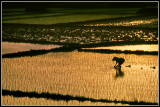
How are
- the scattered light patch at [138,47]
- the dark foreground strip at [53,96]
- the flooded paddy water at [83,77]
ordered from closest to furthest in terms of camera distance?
the dark foreground strip at [53,96]
the flooded paddy water at [83,77]
the scattered light patch at [138,47]

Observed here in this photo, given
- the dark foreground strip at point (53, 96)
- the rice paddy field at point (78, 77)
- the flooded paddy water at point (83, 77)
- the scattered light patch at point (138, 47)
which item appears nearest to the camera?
the dark foreground strip at point (53, 96)

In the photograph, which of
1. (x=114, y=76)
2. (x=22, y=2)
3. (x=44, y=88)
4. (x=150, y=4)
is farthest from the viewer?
(x=22, y=2)

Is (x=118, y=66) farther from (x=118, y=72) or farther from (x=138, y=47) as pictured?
(x=138, y=47)

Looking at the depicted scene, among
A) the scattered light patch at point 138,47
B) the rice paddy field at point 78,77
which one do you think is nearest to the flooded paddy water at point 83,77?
the rice paddy field at point 78,77

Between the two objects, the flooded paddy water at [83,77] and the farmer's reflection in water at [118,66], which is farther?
the farmer's reflection in water at [118,66]

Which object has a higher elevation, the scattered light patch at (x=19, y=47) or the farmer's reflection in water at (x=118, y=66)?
the scattered light patch at (x=19, y=47)

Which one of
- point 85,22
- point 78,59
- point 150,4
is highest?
point 150,4

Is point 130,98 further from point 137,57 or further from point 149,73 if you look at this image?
point 137,57

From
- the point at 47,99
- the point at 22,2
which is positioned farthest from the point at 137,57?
the point at 22,2

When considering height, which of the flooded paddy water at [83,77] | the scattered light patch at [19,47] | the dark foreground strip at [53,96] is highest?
the scattered light patch at [19,47]

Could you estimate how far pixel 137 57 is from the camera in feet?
22.9

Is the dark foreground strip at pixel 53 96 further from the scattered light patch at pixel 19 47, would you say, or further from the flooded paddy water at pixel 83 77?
the scattered light patch at pixel 19 47

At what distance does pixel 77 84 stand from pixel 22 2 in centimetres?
2639

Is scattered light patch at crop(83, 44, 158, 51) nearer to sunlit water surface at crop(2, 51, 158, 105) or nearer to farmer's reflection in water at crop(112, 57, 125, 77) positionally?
sunlit water surface at crop(2, 51, 158, 105)
